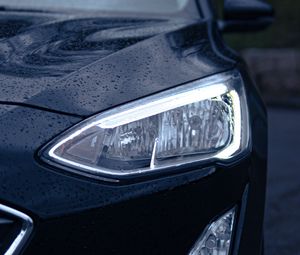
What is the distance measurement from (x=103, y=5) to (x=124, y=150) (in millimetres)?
1278

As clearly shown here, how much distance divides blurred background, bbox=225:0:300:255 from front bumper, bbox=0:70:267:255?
204cm

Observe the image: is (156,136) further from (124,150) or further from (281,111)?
(281,111)

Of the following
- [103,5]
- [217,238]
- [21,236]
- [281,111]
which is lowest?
[281,111]

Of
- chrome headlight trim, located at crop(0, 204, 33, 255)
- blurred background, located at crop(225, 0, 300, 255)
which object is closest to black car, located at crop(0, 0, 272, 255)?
chrome headlight trim, located at crop(0, 204, 33, 255)

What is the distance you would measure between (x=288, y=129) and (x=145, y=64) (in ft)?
20.9

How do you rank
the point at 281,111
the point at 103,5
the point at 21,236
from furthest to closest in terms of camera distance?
the point at 281,111
the point at 103,5
the point at 21,236

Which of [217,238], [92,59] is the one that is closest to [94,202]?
[217,238]

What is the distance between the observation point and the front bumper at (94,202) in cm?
208

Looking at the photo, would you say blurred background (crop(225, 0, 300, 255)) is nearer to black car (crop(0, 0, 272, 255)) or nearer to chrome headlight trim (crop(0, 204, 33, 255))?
black car (crop(0, 0, 272, 255))

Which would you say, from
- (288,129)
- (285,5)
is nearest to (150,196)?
(288,129)

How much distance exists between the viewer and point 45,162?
213 cm

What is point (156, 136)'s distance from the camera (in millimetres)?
2275

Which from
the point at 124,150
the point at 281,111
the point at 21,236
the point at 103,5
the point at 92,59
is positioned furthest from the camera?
the point at 281,111

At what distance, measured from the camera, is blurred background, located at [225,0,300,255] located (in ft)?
15.7
